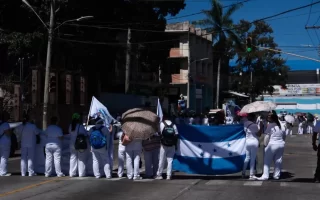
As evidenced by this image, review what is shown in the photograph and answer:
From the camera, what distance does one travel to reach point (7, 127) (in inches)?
560

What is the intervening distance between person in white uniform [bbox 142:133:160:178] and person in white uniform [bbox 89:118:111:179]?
0.96 m

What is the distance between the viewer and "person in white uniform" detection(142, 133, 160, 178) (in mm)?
13672

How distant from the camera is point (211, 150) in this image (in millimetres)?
14164

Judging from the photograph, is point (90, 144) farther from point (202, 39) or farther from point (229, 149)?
point (202, 39)

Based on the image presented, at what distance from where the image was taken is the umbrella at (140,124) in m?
13.2

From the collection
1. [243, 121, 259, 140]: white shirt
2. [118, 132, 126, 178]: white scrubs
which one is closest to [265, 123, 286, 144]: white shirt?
[243, 121, 259, 140]: white shirt

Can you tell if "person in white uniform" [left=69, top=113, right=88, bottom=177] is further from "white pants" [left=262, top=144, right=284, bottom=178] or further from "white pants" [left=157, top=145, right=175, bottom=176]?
"white pants" [left=262, top=144, right=284, bottom=178]

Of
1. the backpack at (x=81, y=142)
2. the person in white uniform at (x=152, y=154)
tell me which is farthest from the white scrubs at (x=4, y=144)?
the person in white uniform at (x=152, y=154)

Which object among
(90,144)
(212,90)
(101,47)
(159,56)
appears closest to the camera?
(90,144)

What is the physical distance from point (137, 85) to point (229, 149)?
40401 mm

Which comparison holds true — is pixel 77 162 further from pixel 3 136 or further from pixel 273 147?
pixel 273 147

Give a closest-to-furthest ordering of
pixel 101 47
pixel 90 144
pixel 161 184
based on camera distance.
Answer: pixel 161 184, pixel 90 144, pixel 101 47

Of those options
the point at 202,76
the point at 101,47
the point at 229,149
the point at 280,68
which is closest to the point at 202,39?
the point at 202,76

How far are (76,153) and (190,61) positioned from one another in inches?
1677
